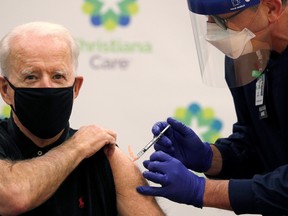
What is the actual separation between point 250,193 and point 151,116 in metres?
1.00

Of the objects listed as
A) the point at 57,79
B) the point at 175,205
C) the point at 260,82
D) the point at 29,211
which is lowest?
the point at 175,205

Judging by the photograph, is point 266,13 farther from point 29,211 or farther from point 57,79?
point 29,211

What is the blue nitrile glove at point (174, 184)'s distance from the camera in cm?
172

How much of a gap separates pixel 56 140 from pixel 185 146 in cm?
55

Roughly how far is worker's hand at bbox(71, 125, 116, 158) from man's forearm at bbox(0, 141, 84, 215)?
0.03m

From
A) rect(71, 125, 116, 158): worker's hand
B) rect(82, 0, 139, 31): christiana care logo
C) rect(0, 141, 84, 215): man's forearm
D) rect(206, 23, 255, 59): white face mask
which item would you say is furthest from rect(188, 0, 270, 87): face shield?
rect(82, 0, 139, 31): christiana care logo

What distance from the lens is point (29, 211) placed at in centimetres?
165

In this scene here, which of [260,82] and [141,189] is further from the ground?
[260,82]

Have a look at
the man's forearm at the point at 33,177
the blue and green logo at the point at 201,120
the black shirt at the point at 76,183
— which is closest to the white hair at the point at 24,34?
the black shirt at the point at 76,183

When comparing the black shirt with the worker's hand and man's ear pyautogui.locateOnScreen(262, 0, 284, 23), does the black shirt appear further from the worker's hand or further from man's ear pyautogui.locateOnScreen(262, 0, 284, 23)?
man's ear pyautogui.locateOnScreen(262, 0, 284, 23)

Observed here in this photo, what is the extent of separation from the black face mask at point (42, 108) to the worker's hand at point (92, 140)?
0.25 feet

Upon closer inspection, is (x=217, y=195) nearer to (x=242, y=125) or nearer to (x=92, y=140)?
(x=92, y=140)

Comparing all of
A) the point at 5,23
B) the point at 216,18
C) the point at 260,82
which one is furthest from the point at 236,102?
the point at 5,23

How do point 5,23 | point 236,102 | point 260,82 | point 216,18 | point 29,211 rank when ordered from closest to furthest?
point 29,211 → point 216,18 → point 260,82 → point 236,102 → point 5,23
